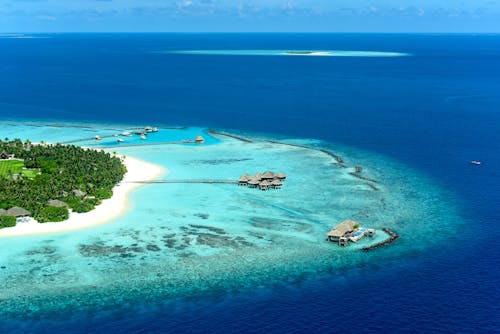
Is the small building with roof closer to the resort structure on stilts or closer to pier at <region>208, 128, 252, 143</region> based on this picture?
the resort structure on stilts

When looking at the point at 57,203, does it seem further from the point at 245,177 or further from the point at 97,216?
the point at 245,177

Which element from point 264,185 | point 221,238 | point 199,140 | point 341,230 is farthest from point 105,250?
point 199,140

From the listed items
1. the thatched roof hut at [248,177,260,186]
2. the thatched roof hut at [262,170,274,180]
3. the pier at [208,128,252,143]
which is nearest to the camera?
the thatched roof hut at [248,177,260,186]

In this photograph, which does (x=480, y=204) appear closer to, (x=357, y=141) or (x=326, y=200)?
(x=326, y=200)

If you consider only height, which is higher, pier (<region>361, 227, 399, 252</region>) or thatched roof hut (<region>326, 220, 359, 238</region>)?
thatched roof hut (<region>326, 220, 359, 238</region>)

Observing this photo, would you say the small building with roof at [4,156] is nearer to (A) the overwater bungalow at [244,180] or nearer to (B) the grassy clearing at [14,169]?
(B) the grassy clearing at [14,169]

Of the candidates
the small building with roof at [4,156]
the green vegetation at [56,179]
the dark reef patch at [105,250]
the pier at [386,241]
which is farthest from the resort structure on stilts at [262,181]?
the small building with roof at [4,156]

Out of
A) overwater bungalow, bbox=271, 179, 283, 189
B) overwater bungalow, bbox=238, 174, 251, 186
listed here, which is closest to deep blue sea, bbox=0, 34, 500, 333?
overwater bungalow, bbox=271, 179, 283, 189

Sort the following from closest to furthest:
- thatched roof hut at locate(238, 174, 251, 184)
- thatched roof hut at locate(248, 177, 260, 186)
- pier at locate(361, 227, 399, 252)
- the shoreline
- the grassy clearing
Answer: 1. pier at locate(361, 227, 399, 252)
2. the shoreline
3. thatched roof hut at locate(248, 177, 260, 186)
4. the grassy clearing
5. thatched roof hut at locate(238, 174, 251, 184)
